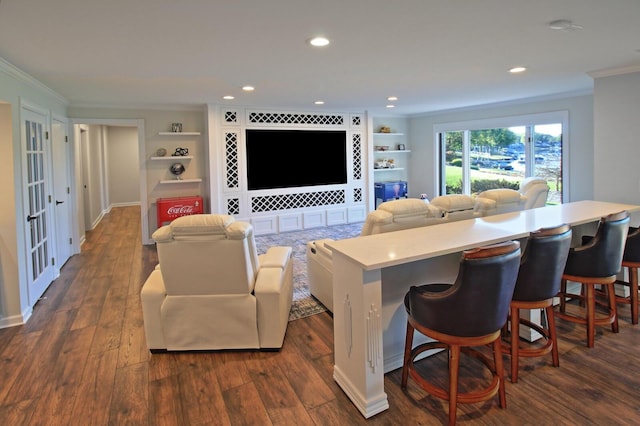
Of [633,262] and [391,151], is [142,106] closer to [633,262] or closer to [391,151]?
[391,151]

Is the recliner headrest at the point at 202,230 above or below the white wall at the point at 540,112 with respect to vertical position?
below

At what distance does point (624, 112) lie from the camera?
386 cm

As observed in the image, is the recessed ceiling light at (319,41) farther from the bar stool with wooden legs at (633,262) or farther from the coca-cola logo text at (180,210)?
the coca-cola logo text at (180,210)

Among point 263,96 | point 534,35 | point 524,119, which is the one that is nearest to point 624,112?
point 534,35

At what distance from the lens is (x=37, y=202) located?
167 inches

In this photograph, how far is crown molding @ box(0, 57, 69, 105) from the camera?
3260mm

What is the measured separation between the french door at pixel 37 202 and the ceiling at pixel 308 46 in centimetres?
54

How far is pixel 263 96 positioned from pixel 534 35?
363 centimetres

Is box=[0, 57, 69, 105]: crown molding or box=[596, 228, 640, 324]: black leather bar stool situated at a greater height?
box=[0, 57, 69, 105]: crown molding

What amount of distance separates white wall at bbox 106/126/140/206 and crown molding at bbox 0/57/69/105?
6748 millimetres

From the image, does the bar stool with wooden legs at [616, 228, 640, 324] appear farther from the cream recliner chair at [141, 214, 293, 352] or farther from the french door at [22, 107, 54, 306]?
the french door at [22, 107, 54, 306]

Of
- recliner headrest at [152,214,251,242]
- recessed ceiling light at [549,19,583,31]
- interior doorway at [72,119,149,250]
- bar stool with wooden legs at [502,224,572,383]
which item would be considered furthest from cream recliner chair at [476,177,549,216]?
interior doorway at [72,119,149,250]

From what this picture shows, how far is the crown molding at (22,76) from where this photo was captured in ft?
10.7

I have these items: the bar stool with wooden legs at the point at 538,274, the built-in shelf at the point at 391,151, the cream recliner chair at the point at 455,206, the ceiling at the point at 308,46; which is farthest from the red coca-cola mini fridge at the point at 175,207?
the bar stool with wooden legs at the point at 538,274
